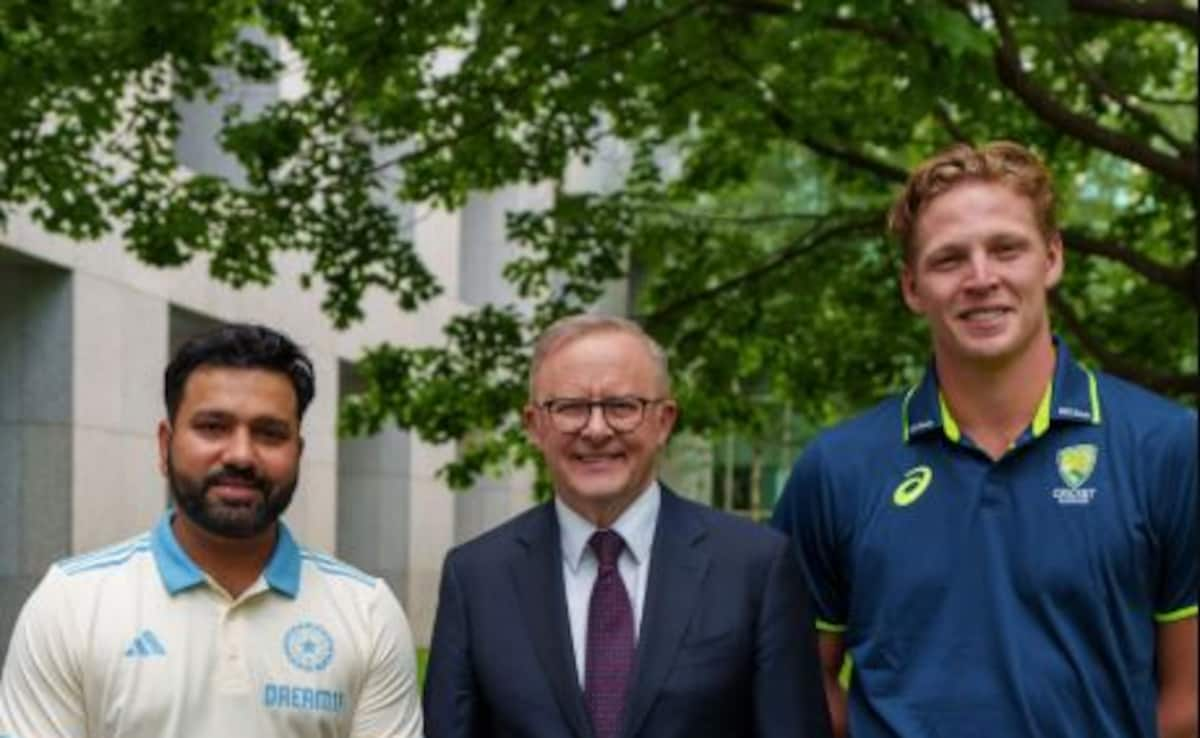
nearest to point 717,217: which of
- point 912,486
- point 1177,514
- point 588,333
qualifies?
point 588,333

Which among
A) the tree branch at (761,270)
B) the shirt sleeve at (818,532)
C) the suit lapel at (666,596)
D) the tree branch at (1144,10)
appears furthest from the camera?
the tree branch at (761,270)

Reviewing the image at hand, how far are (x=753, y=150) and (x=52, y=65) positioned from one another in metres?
5.37

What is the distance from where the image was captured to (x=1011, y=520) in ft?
13.2

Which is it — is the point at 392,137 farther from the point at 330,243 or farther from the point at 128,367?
the point at 128,367

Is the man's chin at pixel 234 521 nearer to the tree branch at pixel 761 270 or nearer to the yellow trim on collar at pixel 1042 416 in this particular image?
the yellow trim on collar at pixel 1042 416

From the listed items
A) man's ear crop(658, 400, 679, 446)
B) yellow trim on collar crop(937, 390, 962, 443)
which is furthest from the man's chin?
yellow trim on collar crop(937, 390, 962, 443)

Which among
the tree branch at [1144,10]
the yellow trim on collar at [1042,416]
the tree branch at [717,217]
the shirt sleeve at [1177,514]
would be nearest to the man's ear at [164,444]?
the yellow trim on collar at [1042,416]

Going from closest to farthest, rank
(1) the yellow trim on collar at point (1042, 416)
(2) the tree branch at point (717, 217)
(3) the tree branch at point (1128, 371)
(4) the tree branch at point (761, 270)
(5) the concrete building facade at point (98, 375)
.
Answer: (1) the yellow trim on collar at point (1042, 416) → (3) the tree branch at point (1128, 371) → (4) the tree branch at point (761, 270) → (2) the tree branch at point (717, 217) → (5) the concrete building facade at point (98, 375)

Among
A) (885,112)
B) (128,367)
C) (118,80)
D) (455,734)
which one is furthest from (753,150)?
(455,734)

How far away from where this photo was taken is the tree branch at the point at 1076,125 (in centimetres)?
946

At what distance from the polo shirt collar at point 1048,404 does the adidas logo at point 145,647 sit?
160 centimetres

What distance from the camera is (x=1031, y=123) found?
13.0 metres

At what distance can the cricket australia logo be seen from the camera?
3.98 m

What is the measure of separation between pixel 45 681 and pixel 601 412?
1.26 m
